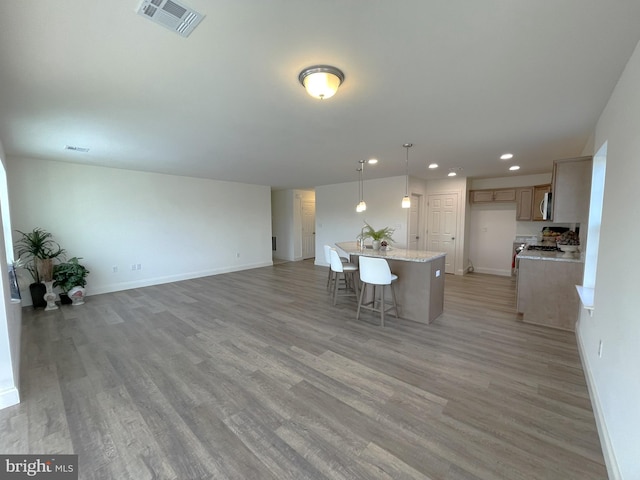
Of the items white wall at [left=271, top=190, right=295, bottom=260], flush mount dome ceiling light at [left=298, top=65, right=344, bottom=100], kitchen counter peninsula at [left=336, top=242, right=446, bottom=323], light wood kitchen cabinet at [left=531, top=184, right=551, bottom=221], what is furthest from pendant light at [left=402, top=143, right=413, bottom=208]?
white wall at [left=271, top=190, right=295, bottom=260]

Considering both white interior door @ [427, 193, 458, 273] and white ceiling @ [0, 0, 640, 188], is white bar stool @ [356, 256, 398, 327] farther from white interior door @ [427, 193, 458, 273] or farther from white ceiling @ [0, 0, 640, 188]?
white interior door @ [427, 193, 458, 273]

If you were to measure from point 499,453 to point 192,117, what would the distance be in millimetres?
3723

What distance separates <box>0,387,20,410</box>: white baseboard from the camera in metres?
2.03

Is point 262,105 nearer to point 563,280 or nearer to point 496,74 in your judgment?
point 496,74

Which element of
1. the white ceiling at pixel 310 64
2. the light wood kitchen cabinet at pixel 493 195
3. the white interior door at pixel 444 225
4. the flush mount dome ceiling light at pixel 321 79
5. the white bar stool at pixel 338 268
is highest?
the white ceiling at pixel 310 64

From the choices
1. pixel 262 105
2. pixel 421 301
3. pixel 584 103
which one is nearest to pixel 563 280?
pixel 421 301

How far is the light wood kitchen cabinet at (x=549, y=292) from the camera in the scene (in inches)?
131

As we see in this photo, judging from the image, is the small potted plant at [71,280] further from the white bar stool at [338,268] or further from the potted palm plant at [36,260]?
the white bar stool at [338,268]

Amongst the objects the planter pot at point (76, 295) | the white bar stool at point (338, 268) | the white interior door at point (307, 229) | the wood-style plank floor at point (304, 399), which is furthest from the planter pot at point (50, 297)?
the white interior door at point (307, 229)

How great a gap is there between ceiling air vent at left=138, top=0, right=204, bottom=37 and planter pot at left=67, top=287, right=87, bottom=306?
192 inches

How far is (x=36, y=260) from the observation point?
4.28 meters

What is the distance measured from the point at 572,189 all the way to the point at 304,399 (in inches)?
149

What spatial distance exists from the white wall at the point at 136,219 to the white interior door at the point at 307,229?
1926mm

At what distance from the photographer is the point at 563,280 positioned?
11.1 feet
